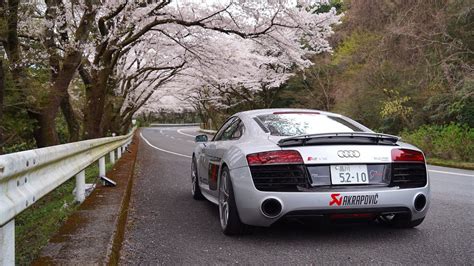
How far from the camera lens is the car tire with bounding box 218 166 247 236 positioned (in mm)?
4598

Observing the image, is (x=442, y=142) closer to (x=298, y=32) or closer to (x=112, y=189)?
(x=298, y=32)

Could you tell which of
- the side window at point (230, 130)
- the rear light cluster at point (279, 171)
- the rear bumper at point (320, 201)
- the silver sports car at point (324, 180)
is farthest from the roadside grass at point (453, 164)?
the rear light cluster at point (279, 171)

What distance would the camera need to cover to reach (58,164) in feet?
14.0

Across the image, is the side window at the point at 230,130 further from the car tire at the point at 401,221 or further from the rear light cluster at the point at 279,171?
the car tire at the point at 401,221

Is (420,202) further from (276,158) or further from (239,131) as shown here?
(239,131)

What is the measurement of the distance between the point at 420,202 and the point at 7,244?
142 inches

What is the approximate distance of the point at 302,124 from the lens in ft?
17.1

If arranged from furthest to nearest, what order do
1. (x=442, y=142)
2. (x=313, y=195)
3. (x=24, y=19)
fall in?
(x=442, y=142), (x=24, y=19), (x=313, y=195)

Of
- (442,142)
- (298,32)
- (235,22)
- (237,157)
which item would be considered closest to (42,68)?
(235,22)

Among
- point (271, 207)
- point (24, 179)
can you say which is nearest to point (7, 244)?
point (24, 179)

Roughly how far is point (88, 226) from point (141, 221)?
1.26 meters

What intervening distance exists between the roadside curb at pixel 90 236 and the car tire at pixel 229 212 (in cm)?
105

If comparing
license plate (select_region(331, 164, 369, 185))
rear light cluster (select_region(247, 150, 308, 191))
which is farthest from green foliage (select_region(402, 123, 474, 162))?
rear light cluster (select_region(247, 150, 308, 191))

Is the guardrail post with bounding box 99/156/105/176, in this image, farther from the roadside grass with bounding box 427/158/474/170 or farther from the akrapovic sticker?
the roadside grass with bounding box 427/158/474/170
